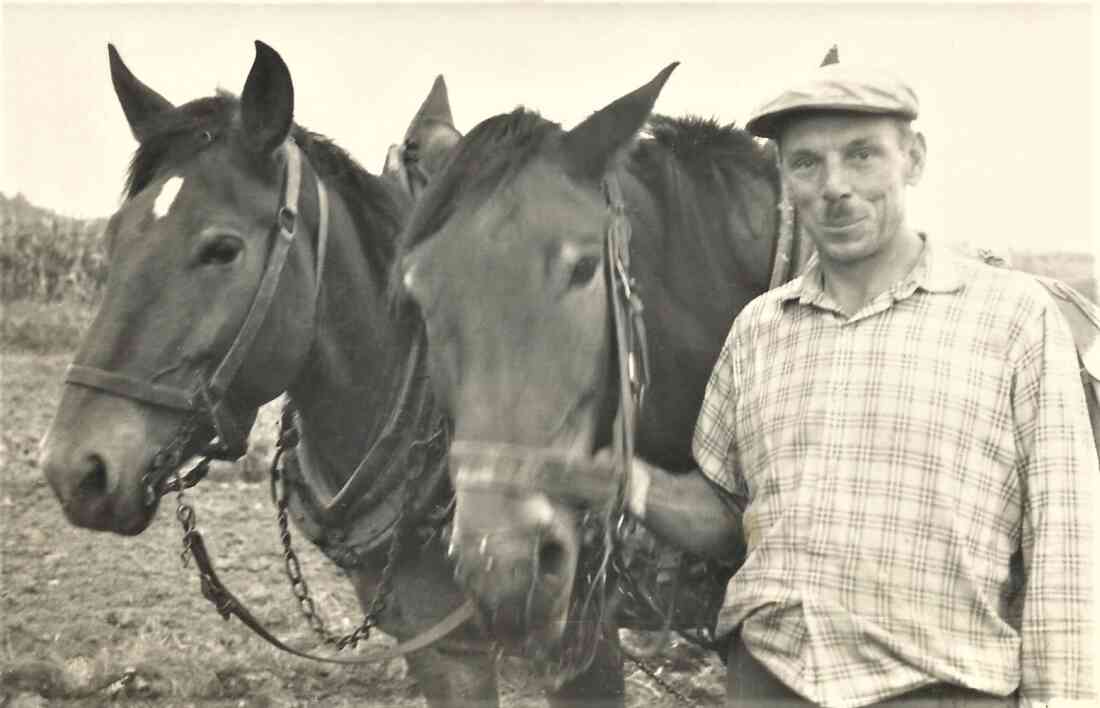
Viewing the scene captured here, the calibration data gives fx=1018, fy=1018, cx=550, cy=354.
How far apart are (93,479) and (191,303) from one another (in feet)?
1.44

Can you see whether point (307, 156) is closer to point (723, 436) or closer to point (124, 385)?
point (124, 385)

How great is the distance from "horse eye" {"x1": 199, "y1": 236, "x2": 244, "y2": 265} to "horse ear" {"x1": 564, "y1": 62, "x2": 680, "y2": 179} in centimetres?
88

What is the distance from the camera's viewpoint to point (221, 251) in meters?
2.33

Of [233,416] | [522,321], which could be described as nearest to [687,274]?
[522,321]

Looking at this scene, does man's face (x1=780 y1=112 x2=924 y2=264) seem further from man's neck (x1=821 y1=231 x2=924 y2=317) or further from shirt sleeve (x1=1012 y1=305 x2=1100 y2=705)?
shirt sleeve (x1=1012 y1=305 x2=1100 y2=705)

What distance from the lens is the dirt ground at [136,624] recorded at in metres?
3.49

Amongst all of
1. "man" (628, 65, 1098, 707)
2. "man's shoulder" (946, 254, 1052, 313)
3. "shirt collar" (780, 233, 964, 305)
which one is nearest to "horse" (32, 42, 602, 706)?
"man" (628, 65, 1098, 707)

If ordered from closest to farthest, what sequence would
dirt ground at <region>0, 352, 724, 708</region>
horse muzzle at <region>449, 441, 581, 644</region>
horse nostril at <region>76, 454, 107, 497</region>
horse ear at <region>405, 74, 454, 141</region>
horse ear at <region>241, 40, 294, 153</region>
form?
horse muzzle at <region>449, 441, 581, 644</region>, horse nostril at <region>76, 454, 107, 497</region>, horse ear at <region>241, 40, 294, 153</region>, horse ear at <region>405, 74, 454, 141</region>, dirt ground at <region>0, 352, 724, 708</region>

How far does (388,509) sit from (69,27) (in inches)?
74.9

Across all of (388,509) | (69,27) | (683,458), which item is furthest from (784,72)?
(69,27)

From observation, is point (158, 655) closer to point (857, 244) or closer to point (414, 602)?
point (414, 602)

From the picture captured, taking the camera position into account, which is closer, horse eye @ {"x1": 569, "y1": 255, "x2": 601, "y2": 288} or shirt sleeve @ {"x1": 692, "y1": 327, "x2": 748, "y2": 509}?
horse eye @ {"x1": 569, "y1": 255, "x2": 601, "y2": 288}

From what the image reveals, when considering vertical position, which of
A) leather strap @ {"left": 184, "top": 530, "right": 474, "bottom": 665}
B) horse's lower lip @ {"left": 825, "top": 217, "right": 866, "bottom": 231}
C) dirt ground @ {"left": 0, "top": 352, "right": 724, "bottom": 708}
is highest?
horse's lower lip @ {"left": 825, "top": 217, "right": 866, "bottom": 231}

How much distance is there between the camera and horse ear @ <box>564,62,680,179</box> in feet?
6.10
